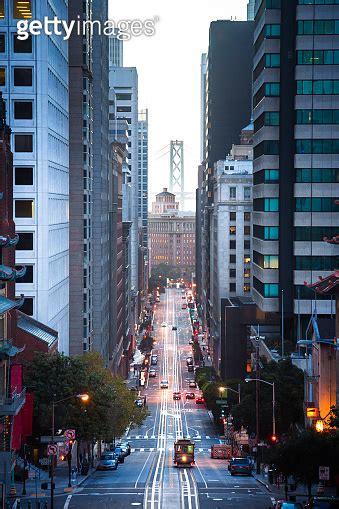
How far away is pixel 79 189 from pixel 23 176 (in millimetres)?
27476

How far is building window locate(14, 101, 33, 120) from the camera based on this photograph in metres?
90.1

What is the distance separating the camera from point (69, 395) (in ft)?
257

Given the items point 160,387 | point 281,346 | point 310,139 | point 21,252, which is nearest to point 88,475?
point 21,252

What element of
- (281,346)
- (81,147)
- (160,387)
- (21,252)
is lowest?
(160,387)

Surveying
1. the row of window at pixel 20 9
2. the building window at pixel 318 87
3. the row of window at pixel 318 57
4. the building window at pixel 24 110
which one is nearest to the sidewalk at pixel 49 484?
the building window at pixel 24 110

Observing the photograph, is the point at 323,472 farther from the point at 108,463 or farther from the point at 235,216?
the point at 235,216

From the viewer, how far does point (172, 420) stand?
5719 inches

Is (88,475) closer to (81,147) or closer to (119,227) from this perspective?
(81,147)

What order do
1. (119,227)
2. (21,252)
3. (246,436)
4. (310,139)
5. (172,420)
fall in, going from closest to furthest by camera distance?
(21,252)
(246,436)
(310,139)
(172,420)
(119,227)

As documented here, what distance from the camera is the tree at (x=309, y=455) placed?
57344 mm

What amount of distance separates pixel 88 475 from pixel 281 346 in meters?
39.5

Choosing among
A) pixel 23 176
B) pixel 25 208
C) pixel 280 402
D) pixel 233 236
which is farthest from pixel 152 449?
pixel 233 236

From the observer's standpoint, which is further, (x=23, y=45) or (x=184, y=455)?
(x=23, y=45)

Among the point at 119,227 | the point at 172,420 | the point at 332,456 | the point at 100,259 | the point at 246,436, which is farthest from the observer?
the point at 119,227
